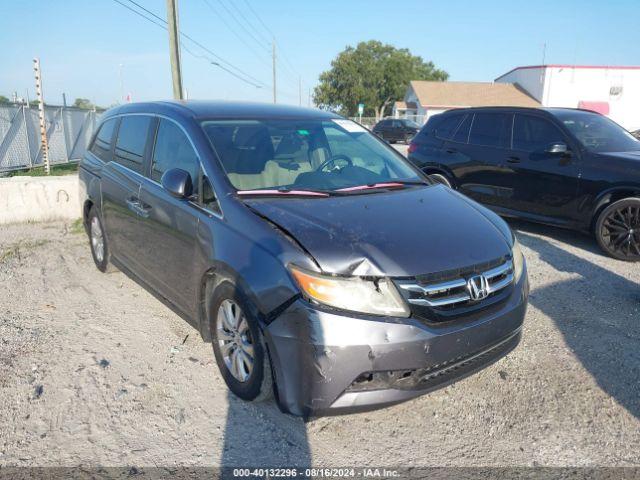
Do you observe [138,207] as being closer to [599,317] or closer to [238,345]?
[238,345]

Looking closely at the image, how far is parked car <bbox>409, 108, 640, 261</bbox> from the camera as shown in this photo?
5.95m

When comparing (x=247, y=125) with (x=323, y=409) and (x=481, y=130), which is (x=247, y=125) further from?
(x=481, y=130)

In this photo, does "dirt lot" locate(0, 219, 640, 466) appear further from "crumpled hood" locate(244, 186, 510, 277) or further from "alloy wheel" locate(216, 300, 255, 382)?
"crumpled hood" locate(244, 186, 510, 277)

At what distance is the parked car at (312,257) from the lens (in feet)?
8.00

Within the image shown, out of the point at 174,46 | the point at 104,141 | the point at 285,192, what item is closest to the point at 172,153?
the point at 285,192

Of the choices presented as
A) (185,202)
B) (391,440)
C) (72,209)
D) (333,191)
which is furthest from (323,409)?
(72,209)

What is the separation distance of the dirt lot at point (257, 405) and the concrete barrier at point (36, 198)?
11.1 feet

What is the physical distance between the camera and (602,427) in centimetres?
286

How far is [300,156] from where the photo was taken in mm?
3730

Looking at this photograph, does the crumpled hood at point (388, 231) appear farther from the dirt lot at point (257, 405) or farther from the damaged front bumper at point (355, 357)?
the dirt lot at point (257, 405)

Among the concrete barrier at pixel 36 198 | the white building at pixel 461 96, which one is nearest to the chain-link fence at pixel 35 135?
the concrete barrier at pixel 36 198

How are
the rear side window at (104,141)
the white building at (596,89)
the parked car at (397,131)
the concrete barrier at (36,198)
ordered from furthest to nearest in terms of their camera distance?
the white building at (596,89)
the parked car at (397,131)
the concrete barrier at (36,198)
the rear side window at (104,141)

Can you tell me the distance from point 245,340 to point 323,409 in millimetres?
655

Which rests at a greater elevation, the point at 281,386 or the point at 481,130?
the point at 481,130
